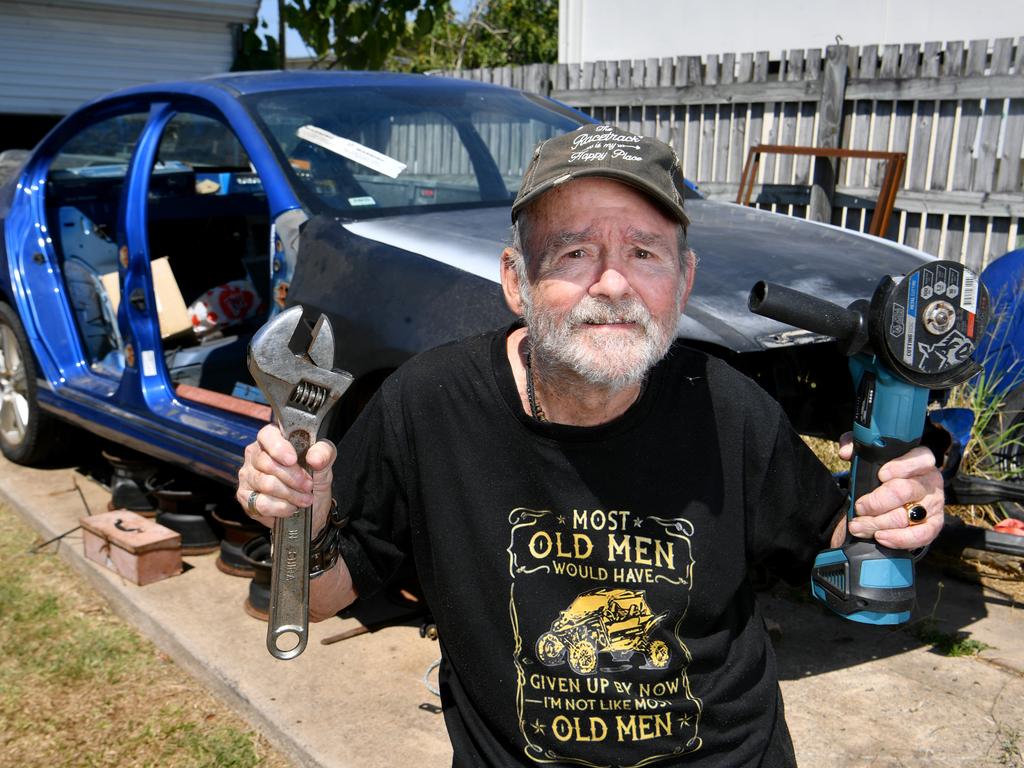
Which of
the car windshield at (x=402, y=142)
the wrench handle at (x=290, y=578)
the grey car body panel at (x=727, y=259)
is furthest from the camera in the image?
the car windshield at (x=402, y=142)

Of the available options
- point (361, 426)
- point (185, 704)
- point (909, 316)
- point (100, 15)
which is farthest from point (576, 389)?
point (100, 15)

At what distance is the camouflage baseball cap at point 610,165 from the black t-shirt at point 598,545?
304mm

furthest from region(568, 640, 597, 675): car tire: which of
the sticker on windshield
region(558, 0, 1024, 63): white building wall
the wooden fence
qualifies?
region(558, 0, 1024, 63): white building wall

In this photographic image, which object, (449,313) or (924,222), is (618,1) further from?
(449,313)

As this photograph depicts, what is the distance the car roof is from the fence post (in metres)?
3.87

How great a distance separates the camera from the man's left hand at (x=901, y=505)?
1567mm

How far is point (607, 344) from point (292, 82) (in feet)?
9.30

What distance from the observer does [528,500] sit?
5.63 feet

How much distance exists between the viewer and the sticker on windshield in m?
3.63

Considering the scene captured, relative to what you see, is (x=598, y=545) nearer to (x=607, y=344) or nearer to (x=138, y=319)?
(x=607, y=344)

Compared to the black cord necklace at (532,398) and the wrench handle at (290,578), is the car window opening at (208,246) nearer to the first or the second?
the black cord necklace at (532,398)

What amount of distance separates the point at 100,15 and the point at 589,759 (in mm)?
11089

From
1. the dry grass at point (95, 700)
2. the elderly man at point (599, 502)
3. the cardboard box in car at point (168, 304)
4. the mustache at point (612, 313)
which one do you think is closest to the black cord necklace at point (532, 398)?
the elderly man at point (599, 502)

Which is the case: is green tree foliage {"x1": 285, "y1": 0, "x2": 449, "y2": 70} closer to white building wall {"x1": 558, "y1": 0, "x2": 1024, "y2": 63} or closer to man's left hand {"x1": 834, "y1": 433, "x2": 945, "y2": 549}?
white building wall {"x1": 558, "y1": 0, "x2": 1024, "y2": 63}
